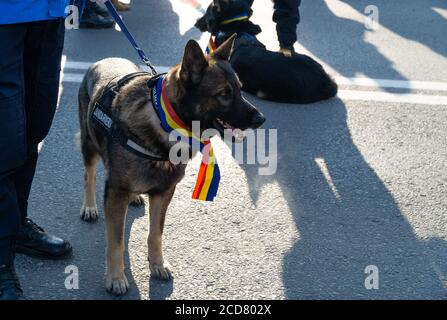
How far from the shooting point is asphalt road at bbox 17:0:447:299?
11.2 feet

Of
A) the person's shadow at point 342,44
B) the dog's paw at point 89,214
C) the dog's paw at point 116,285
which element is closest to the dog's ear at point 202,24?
the person's shadow at point 342,44

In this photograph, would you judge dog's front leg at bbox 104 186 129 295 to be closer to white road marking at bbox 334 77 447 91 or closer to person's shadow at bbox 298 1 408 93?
white road marking at bbox 334 77 447 91

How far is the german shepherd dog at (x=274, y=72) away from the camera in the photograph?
18.7ft

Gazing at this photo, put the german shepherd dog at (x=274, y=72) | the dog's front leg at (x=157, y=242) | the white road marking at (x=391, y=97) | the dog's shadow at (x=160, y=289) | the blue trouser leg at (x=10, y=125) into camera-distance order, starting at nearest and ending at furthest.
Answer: the blue trouser leg at (x=10, y=125)
the dog's shadow at (x=160, y=289)
the dog's front leg at (x=157, y=242)
the german shepherd dog at (x=274, y=72)
the white road marking at (x=391, y=97)

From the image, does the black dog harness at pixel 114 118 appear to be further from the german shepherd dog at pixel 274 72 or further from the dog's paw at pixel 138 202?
the german shepherd dog at pixel 274 72

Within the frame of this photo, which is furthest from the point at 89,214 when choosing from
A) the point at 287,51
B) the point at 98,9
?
the point at 98,9

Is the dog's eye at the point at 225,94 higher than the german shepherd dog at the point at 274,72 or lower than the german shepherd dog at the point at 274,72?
higher

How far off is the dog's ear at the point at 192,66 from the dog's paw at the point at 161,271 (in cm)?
101

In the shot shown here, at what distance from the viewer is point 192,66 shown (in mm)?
3016

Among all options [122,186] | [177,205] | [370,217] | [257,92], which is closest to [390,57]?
[257,92]

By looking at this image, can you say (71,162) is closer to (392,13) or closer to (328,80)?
(328,80)

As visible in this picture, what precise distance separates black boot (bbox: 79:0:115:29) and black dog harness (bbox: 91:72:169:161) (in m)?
4.17

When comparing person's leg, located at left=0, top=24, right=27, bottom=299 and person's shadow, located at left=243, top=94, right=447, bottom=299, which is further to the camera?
person's shadow, located at left=243, top=94, right=447, bottom=299

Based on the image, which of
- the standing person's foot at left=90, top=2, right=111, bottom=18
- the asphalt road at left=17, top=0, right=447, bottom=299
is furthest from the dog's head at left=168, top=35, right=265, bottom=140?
the standing person's foot at left=90, top=2, right=111, bottom=18
